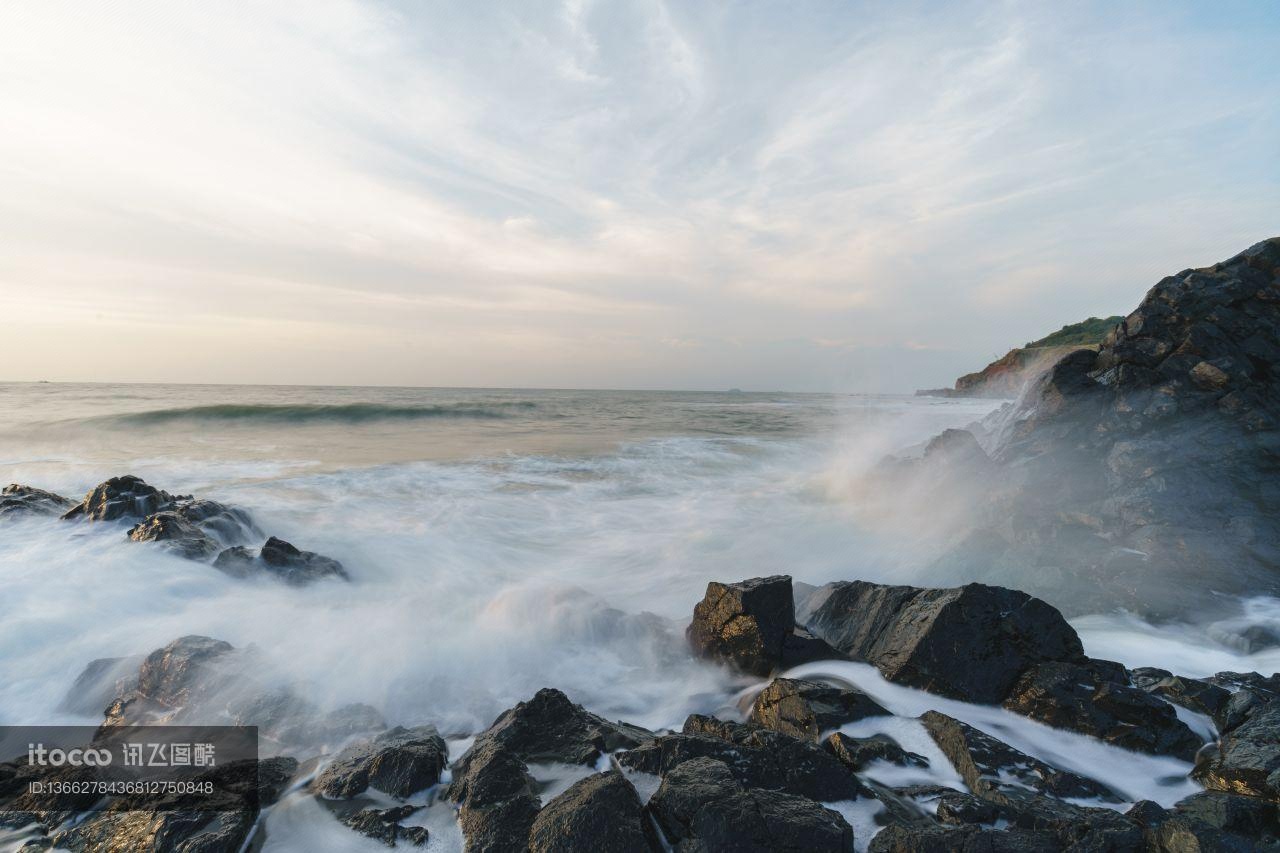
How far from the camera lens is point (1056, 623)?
4.15 metres

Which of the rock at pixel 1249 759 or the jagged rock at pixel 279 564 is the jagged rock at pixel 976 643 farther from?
the jagged rock at pixel 279 564

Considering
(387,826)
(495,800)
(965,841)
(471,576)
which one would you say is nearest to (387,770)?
(387,826)

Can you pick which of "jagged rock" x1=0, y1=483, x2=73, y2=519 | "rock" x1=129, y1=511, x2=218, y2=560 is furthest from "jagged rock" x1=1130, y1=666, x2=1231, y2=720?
"jagged rock" x1=0, y1=483, x2=73, y2=519

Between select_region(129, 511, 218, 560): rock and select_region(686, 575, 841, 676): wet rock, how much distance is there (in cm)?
655

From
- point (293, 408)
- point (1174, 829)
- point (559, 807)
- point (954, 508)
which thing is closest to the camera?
point (1174, 829)

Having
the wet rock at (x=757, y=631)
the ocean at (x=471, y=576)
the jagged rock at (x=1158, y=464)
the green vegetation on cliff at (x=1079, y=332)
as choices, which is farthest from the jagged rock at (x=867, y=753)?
the green vegetation on cliff at (x=1079, y=332)

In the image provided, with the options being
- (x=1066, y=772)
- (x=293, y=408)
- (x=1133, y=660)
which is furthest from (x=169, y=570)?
(x=293, y=408)

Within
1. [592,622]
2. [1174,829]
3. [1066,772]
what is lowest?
[592,622]

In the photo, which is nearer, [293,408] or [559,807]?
[559,807]

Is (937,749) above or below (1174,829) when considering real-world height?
below

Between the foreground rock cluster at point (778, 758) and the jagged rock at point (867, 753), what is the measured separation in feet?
0.04

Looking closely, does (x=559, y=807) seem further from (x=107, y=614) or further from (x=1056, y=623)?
(x=107, y=614)

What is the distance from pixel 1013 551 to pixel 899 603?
10.2 ft

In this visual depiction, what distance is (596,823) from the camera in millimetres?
2537
